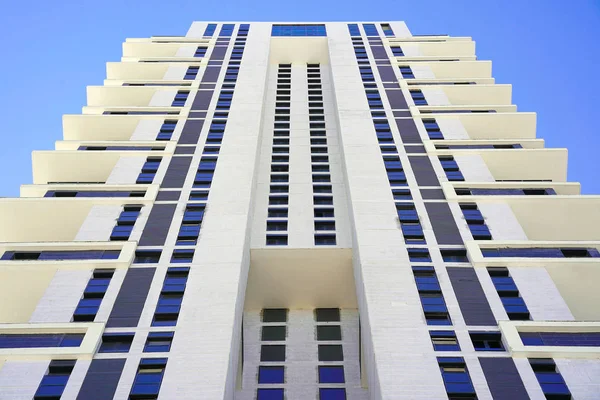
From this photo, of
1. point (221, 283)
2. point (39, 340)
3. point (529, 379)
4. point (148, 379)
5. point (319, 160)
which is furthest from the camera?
point (319, 160)

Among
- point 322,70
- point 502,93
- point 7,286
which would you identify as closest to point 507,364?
point 7,286

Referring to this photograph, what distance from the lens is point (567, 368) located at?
94.4 ft

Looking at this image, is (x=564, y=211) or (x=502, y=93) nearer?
(x=564, y=211)

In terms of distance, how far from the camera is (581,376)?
93.1 ft

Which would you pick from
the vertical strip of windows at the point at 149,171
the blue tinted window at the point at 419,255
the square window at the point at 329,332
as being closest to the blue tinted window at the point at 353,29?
the vertical strip of windows at the point at 149,171

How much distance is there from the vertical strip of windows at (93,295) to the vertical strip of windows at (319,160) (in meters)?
13.2

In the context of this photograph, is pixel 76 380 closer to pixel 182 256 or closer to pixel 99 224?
pixel 182 256

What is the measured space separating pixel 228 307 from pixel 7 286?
12.5 meters

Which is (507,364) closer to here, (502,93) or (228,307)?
(228,307)

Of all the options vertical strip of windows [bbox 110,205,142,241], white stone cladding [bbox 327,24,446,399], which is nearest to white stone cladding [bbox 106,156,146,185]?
vertical strip of windows [bbox 110,205,142,241]

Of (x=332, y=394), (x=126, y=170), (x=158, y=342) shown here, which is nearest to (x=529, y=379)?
(x=332, y=394)

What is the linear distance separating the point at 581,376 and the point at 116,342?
2053cm

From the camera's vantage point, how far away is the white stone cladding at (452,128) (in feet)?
170

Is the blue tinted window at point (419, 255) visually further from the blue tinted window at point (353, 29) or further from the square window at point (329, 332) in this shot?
the blue tinted window at point (353, 29)
